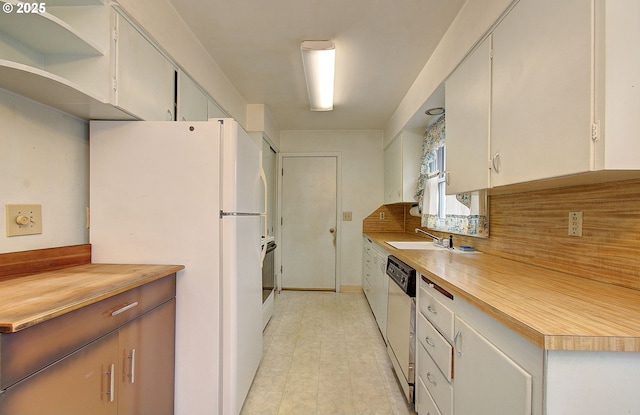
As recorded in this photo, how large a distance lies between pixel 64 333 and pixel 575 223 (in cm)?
191

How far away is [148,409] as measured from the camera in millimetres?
1158

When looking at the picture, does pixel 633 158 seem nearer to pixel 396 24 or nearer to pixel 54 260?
pixel 396 24

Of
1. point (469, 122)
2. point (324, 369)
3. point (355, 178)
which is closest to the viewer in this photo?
point (469, 122)

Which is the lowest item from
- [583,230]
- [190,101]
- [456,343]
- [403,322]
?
[403,322]

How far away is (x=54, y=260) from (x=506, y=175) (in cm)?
201

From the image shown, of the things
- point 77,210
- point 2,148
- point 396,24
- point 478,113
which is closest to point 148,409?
point 77,210

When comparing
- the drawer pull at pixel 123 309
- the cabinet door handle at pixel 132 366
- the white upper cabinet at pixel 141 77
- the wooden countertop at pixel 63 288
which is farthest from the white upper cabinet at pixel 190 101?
the cabinet door handle at pixel 132 366

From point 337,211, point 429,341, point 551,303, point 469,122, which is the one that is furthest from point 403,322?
point 337,211

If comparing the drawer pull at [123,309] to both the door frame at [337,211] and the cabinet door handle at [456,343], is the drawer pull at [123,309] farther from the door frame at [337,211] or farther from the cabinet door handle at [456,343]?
the door frame at [337,211]

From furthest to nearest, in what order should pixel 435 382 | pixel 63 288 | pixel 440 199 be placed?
1. pixel 440 199
2. pixel 435 382
3. pixel 63 288

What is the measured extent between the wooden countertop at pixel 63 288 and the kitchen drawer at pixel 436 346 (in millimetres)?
1245

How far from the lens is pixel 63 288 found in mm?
911

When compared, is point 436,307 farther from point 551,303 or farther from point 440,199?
point 440,199

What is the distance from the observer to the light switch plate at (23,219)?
106cm
